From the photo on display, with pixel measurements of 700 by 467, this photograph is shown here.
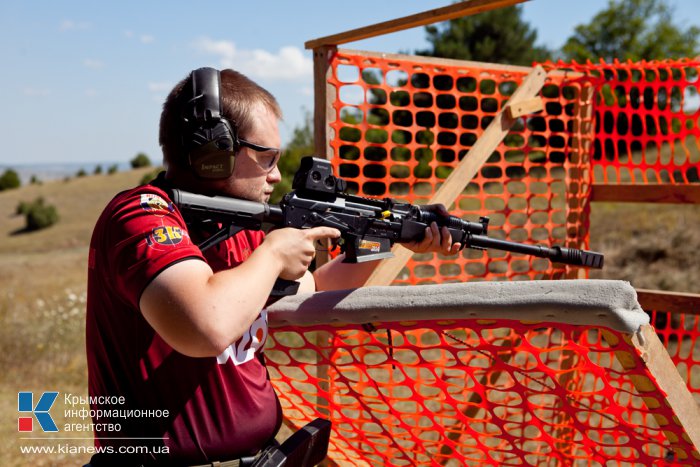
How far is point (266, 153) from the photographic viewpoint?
2.07 meters

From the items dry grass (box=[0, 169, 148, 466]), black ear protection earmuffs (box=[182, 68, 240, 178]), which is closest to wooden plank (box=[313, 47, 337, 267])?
black ear protection earmuffs (box=[182, 68, 240, 178])

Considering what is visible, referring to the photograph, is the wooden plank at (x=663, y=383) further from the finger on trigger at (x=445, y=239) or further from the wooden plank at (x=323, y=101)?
the wooden plank at (x=323, y=101)

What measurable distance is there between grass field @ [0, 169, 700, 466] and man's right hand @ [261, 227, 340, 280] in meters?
4.04

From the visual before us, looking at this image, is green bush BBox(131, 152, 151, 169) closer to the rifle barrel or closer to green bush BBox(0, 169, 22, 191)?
green bush BBox(0, 169, 22, 191)

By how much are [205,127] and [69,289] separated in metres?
13.5

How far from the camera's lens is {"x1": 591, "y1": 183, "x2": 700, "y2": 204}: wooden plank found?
4.09m

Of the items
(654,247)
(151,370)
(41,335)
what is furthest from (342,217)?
(654,247)

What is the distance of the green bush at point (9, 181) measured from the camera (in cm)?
4856

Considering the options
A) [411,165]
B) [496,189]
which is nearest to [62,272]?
[496,189]

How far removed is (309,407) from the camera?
310 cm

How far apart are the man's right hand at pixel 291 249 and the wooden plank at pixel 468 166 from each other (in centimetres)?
145

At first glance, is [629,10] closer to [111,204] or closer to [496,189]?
[496,189]

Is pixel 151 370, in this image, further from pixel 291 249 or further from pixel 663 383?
pixel 663 383

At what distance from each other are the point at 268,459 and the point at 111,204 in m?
0.94
